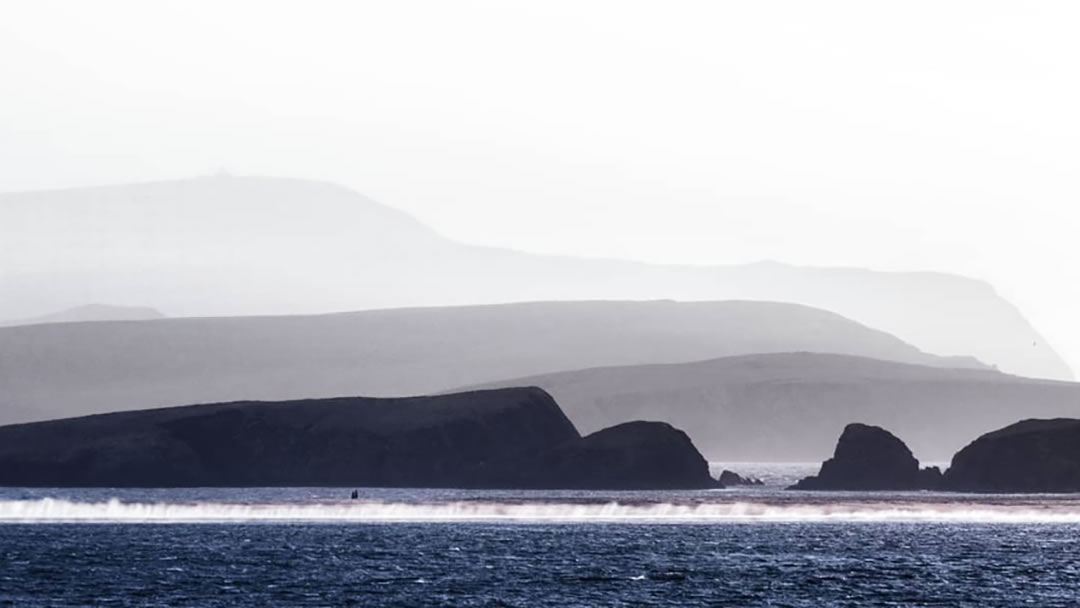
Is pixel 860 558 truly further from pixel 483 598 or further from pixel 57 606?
pixel 57 606

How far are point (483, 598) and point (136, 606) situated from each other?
21.5 m

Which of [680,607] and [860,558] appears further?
[860,558]

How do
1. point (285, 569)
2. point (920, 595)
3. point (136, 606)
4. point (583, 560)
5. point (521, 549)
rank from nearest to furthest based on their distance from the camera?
point (136, 606), point (920, 595), point (285, 569), point (583, 560), point (521, 549)

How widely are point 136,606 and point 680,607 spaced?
32341 mm

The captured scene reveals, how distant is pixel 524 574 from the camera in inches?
6535

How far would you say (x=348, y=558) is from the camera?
593ft

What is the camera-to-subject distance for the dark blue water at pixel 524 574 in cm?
Result: 14812

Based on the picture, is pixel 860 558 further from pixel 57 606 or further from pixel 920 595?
pixel 57 606

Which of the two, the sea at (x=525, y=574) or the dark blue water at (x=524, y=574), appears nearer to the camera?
the sea at (x=525, y=574)

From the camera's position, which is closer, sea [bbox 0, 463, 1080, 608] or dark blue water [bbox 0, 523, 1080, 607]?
sea [bbox 0, 463, 1080, 608]

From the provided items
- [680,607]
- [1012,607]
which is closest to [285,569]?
[680,607]

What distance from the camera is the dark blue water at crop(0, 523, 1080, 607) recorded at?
14812 centimetres

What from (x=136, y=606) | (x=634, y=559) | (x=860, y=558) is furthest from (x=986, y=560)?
(x=136, y=606)

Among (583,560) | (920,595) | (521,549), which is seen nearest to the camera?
(920,595)
